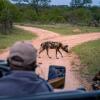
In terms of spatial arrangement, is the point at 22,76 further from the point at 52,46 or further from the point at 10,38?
the point at 10,38

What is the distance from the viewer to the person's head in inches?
128

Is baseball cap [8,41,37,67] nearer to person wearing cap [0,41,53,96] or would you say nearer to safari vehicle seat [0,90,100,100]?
person wearing cap [0,41,53,96]

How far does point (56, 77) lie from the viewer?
476 centimetres

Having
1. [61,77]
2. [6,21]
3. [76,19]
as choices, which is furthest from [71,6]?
[61,77]

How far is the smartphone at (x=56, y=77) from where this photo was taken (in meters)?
4.45

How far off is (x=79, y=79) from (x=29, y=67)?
8.79 meters

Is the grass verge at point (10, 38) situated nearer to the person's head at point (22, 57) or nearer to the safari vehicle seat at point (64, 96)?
the person's head at point (22, 57)

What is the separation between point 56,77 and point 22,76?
159 centimetres

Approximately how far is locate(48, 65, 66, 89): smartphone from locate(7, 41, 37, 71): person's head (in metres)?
1.14

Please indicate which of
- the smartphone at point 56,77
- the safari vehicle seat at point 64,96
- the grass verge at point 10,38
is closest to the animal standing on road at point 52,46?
the grass verge at point 10,38

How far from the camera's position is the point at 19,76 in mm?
3191

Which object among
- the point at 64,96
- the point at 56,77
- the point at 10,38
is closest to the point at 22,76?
the point at 64,96

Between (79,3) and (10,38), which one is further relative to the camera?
(79,3)

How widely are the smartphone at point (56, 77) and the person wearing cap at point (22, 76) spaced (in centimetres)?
107
